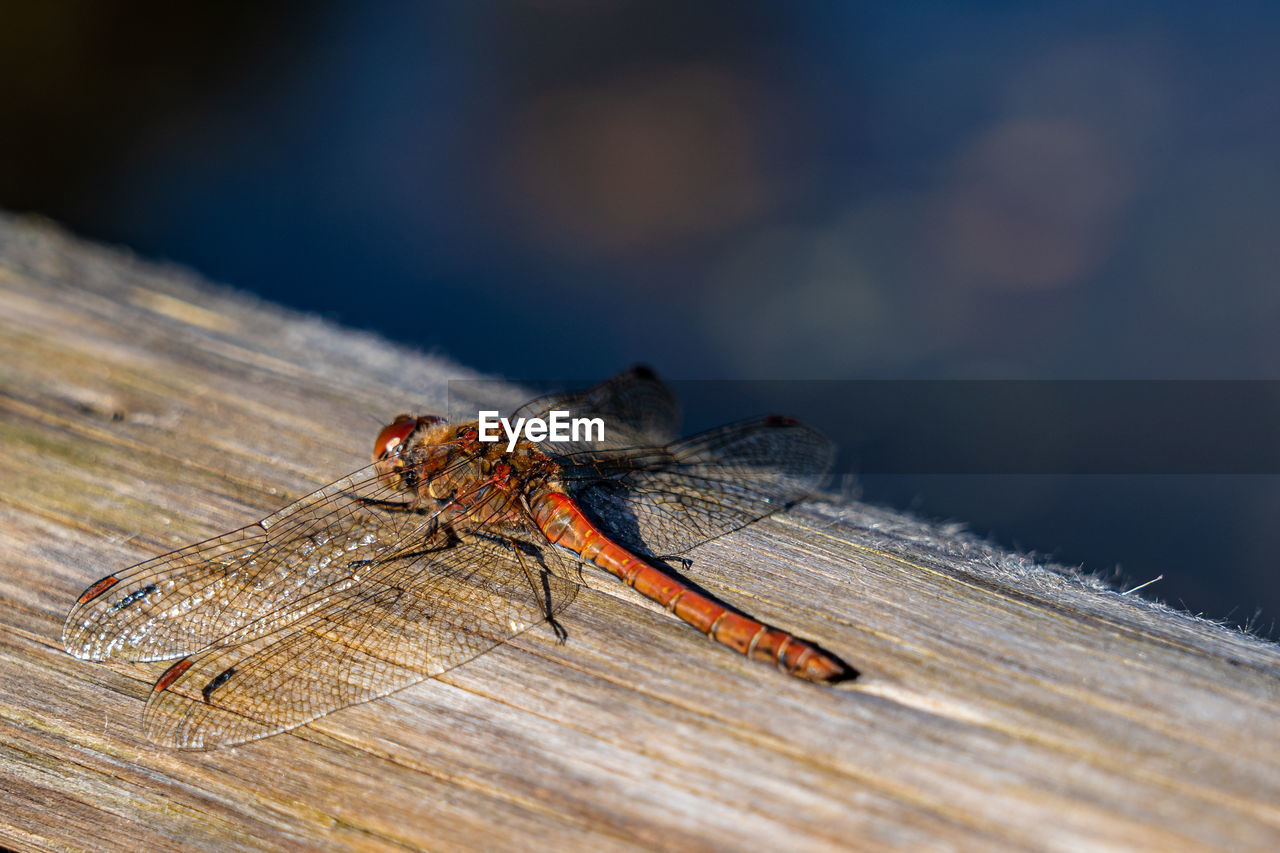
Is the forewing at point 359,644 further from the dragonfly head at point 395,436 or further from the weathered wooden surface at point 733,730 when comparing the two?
the dragonfly head at point 395,436

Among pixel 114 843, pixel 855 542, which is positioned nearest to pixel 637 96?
pixel 855 542

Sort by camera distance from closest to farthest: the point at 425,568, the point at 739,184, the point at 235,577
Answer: the point at 235,577 < the point at 425,568 < the point at 739,184

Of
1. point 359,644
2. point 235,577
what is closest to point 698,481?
point 359,644

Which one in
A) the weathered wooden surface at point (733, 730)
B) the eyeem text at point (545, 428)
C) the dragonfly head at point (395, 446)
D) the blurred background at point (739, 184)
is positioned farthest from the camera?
the blurred background at point (739, 184)

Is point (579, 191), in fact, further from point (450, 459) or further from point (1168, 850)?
point (1168, 850)

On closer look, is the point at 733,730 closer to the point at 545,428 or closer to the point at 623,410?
the point at 545,428

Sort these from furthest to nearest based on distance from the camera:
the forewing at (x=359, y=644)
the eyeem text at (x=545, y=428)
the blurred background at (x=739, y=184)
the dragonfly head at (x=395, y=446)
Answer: the blurred background at (x=739, y=184) < the eyeem text at (x=545, y=428) < the dragonfly head at (x=395, y=446) < the forewing at (x=359, y=644)

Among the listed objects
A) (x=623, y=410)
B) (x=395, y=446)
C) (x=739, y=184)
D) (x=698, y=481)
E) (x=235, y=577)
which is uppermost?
(x=739, y=184)

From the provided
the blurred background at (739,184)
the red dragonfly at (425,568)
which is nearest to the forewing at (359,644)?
the red dragonfly at (425,568)
